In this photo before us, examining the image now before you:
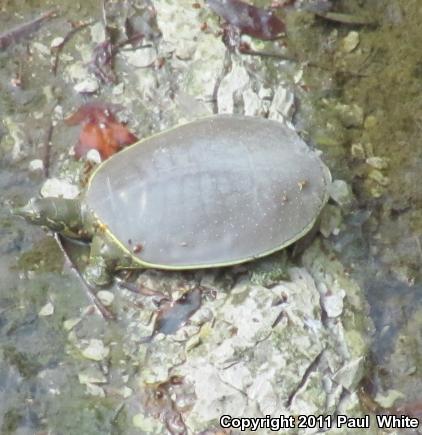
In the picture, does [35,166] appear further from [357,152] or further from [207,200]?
[357,152]

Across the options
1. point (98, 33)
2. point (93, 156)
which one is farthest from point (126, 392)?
point (98, 33)

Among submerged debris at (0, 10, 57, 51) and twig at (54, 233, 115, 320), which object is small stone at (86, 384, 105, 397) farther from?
submerged debris at (0, 10, 57, 51)

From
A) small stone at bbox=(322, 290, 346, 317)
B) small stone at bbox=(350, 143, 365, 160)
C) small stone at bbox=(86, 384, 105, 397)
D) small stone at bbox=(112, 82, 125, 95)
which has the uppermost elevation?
small stone at bbox=(112, 82, 125, 95)

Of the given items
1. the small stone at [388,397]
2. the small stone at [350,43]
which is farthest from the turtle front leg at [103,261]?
the small stone at [350,43]

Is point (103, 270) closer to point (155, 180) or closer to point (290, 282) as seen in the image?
point (155, 180)

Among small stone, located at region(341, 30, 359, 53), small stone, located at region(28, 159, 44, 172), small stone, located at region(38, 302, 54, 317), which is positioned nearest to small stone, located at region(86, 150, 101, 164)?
small stone, located at region(28, 159, 44, 172)

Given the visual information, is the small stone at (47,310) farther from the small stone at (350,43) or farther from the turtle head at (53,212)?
the small stone at (350,43)
